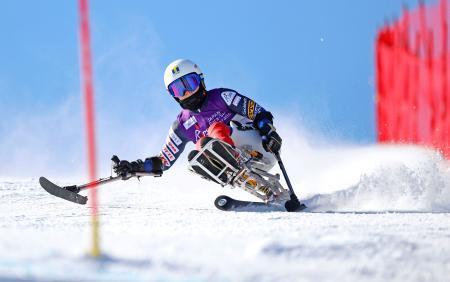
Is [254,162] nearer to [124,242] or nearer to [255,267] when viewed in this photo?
[124,242]

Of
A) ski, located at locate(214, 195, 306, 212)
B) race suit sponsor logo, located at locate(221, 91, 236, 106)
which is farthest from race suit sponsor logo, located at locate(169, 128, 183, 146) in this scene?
ski, located at locate(214, 195, 306, 212)

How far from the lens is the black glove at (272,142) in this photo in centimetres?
678

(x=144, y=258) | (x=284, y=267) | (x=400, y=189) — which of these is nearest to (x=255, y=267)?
(x=284, y=267)

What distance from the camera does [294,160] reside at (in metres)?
12.6

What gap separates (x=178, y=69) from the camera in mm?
7371

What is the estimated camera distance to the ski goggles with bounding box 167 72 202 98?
7.36 metres

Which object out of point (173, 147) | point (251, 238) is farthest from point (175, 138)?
point (251, 238)

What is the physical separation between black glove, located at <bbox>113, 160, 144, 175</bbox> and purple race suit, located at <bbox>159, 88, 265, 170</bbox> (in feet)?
1.50

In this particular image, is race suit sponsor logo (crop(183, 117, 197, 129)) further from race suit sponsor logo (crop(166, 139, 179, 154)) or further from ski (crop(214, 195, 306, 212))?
ski (crop(214, 195, 306, 212))

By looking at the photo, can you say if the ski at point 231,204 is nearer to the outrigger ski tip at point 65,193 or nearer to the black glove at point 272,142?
the black glove at point 272,142

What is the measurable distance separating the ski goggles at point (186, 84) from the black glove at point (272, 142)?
108cm

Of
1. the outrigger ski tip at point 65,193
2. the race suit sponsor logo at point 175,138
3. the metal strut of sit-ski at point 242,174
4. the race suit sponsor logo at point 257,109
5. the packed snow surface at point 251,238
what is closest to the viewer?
the packed snow surface at point 251,238

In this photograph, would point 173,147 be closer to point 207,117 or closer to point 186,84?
point 207,117

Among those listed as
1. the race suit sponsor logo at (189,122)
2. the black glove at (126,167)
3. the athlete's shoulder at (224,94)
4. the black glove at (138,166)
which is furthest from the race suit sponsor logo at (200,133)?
the black glove at (126,167)
